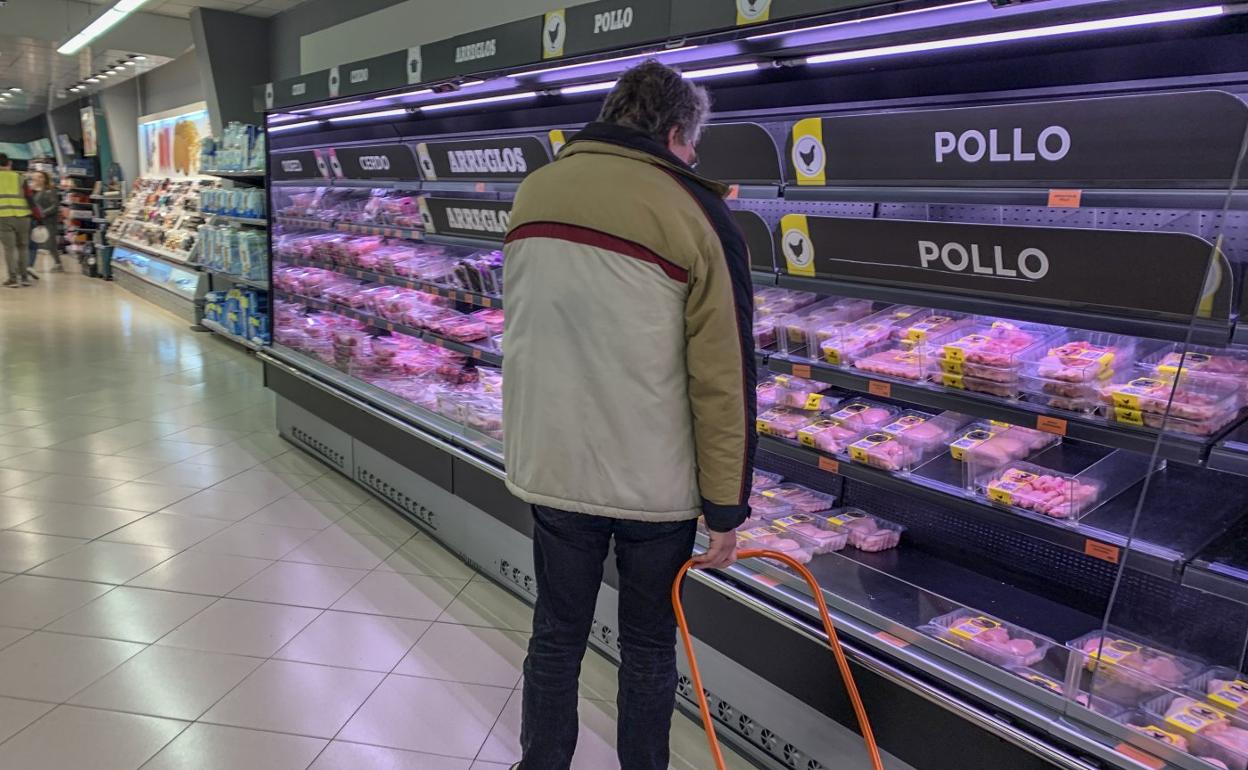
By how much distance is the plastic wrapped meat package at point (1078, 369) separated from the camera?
209 centimetres

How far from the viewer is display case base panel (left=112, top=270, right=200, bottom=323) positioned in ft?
35.3

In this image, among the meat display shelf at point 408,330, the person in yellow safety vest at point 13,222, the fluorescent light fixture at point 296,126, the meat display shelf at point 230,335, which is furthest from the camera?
the person in yellow safety vest at point 13,222

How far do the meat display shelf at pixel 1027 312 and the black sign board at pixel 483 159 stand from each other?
4.88ft

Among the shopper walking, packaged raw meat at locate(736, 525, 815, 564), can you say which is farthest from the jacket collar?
the shopper walking

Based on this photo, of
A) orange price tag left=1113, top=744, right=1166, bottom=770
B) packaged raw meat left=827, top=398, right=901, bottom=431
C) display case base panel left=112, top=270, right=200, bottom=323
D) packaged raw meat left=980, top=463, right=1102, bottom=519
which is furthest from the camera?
display case base panel left=112, top=270, right=200, bottom=323

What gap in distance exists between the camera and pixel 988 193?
6.97ft

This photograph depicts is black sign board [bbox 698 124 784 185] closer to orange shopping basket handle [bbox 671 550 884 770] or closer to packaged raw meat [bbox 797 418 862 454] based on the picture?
packaged raw meat [bbox 797 418 862 454]

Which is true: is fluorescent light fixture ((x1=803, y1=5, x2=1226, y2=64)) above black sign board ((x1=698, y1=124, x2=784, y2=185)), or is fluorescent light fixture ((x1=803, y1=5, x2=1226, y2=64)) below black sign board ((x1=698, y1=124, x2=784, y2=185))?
above

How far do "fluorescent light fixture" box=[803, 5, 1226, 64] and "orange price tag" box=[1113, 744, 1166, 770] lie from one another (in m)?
1.49

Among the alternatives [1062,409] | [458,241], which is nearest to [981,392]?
[1062,409]

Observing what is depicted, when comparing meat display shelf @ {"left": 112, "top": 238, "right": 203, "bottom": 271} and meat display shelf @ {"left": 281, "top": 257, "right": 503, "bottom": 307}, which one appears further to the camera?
meat display shelf @ {"left": 112, "top": 238, "right": 203, "bottom": 271}

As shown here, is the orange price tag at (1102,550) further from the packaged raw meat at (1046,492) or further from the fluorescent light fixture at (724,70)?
the fluorescent light fixture at (724,70)

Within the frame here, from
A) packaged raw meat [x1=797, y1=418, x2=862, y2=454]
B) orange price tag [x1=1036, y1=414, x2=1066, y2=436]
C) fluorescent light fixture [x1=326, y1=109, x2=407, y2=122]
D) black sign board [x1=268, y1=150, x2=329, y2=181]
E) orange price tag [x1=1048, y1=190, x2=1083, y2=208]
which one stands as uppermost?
fluorescent light fixture [x1=326, y1=109, x2=407, y2=122]

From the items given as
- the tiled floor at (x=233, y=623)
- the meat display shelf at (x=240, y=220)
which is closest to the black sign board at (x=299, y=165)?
the tiled floor at (x=233, y=623)
